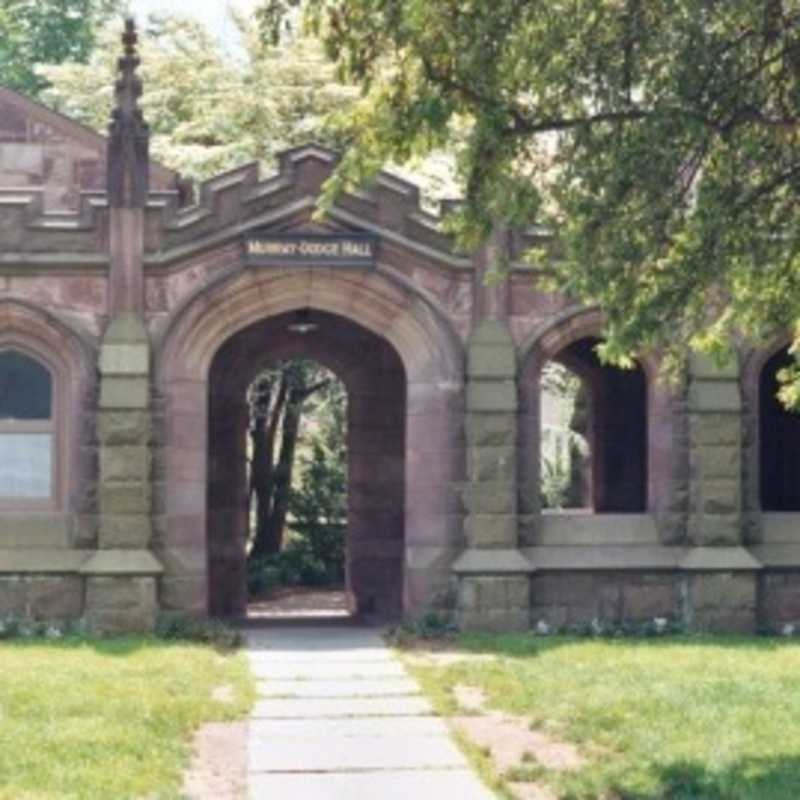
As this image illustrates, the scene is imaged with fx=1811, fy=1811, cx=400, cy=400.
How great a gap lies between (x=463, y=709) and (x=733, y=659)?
11.8ft

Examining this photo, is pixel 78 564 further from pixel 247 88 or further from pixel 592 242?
pixel 247 88

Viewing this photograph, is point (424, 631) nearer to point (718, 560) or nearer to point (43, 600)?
point (718, 560)

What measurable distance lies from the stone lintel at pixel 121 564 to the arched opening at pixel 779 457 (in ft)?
26.9

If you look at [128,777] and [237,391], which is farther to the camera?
[237,391]

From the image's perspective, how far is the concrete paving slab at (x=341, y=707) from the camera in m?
13.1

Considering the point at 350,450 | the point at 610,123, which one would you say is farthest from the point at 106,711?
the point at 350,450

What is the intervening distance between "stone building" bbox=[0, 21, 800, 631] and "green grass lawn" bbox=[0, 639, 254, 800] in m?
1.49

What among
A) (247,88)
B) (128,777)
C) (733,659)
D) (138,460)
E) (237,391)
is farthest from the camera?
(247,88)

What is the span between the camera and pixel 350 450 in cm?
2189

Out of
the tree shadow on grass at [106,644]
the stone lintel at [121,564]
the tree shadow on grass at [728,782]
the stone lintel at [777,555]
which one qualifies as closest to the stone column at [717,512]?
the stone lintel at [777,555]

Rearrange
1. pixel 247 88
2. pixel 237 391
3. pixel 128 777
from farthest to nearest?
pixel 247 88 → pixel 237 391 → pixel 128 777

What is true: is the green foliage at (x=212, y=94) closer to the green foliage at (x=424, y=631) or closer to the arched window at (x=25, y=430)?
the arched window at (x=25, y=430)

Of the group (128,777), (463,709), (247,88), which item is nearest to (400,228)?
(463,709)

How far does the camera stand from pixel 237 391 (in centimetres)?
2198
